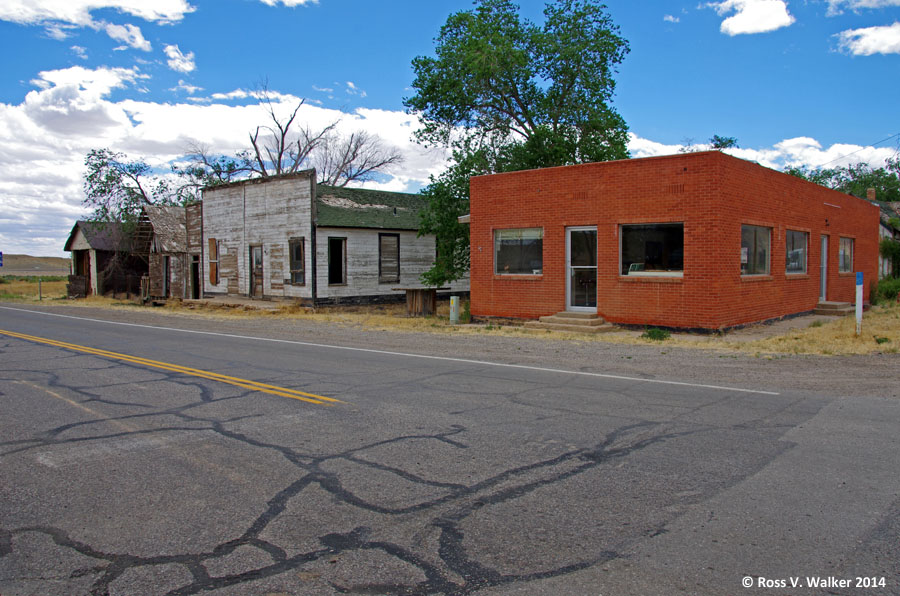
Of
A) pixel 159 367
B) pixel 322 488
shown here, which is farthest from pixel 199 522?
pixel 159 367

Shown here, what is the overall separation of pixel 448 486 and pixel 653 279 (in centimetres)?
1241

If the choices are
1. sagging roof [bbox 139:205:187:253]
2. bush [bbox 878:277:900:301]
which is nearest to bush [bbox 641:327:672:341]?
bush [bbox 878:277:900:301]

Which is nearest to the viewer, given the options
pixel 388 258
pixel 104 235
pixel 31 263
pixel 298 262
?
pixel 298 262

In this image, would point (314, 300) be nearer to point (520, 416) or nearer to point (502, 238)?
point (502, 238)

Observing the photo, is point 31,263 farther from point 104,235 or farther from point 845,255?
point 845,255

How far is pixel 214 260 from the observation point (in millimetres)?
31078

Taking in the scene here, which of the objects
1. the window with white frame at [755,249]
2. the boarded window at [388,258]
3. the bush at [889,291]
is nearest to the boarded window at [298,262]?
the boarded window at [388,258]

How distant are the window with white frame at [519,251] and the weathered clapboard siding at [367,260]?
29.1 feet

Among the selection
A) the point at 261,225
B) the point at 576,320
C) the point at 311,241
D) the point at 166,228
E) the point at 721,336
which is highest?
the point at 166,228

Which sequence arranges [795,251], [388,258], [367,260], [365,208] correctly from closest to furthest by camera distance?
1. [795,251]
2. [367,260]
3. [365,208]
4. [388,258]

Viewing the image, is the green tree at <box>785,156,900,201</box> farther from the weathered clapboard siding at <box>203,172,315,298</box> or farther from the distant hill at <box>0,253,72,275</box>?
the distant hill at <box>0,253,72,275</box>

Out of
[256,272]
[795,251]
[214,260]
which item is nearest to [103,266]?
[214,260]

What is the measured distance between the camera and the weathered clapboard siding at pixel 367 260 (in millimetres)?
26047

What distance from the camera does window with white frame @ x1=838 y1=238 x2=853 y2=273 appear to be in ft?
80.0
